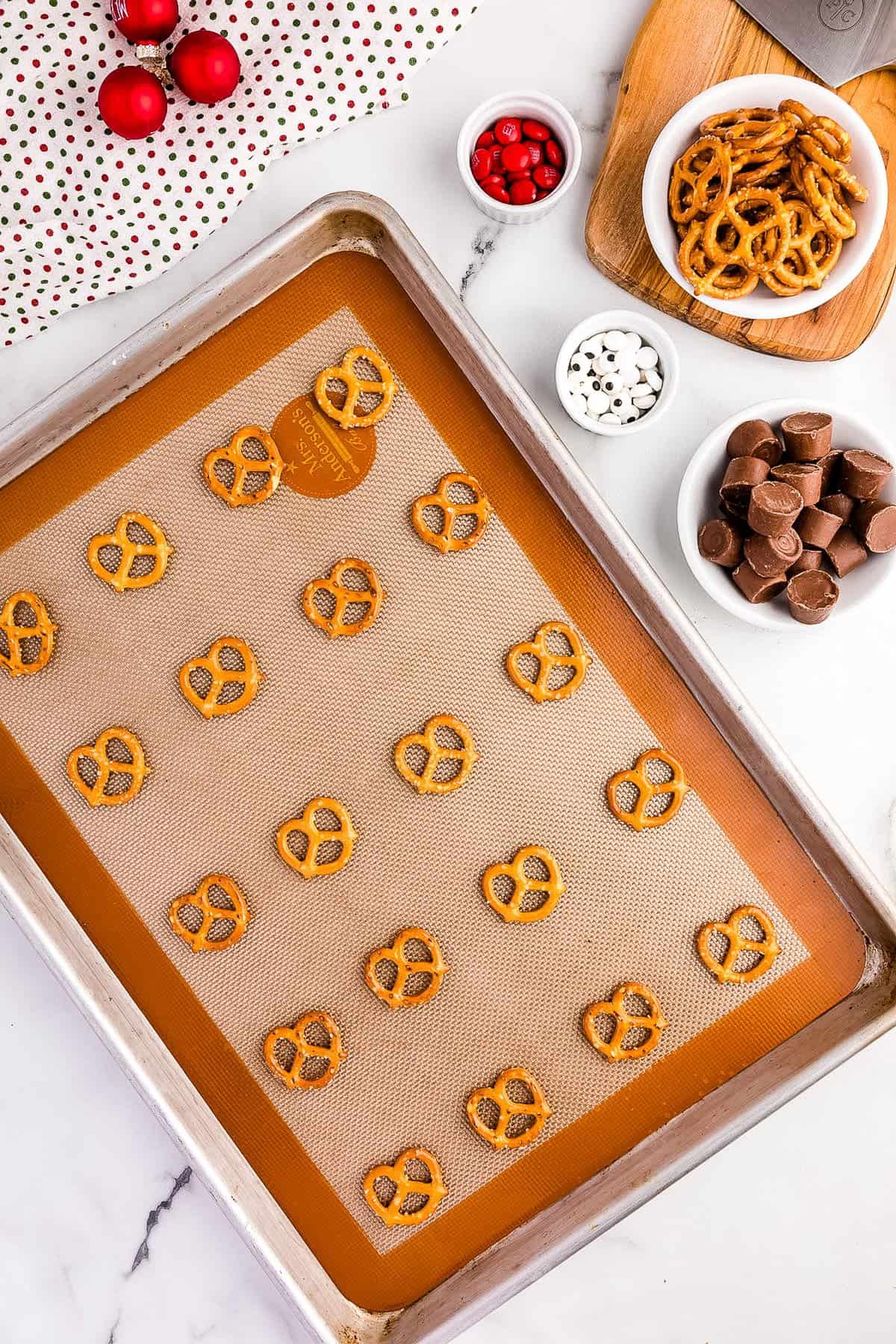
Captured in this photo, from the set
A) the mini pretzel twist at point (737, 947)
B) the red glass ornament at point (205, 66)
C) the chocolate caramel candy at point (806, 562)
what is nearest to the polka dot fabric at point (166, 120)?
the red glass ornament at point (205, 66)

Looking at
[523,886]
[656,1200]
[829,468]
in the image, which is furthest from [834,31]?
[656,1200]

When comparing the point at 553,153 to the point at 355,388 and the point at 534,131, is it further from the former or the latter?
the point at 355,388

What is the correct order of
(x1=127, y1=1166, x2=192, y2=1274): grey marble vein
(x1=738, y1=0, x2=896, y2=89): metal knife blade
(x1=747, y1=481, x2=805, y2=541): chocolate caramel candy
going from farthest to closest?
(x1=127, y1=1166, x2=192, y2=1274): grey marble vein < (x1=738, y1=0, x2=896, y2=89): metal knife blade < (x1=747, y1=481, x2=805, y2=541): chocolate caramel candy

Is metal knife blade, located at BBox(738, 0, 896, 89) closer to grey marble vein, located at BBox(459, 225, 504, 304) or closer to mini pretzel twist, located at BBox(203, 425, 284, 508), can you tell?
grey marble vein, located at BBox(459, 225, 504, 304)

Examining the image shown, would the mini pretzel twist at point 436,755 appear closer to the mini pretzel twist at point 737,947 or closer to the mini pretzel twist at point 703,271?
the mini pretzel twist at point 737,947

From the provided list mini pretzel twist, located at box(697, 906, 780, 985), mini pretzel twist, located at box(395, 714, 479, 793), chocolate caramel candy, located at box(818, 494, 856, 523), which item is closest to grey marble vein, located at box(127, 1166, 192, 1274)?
mini pretzel twist, located at box(395, 714, 479, 793)

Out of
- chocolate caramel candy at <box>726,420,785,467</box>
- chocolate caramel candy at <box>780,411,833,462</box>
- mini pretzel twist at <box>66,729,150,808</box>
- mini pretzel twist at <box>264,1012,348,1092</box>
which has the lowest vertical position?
mini pretzel twist at <box>264,1012,348,1092</box>

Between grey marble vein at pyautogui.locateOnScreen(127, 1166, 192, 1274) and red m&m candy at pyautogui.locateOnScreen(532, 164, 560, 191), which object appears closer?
red m&m candy at pyautogui.locateOnScreen(532, 164, 560, 191)
